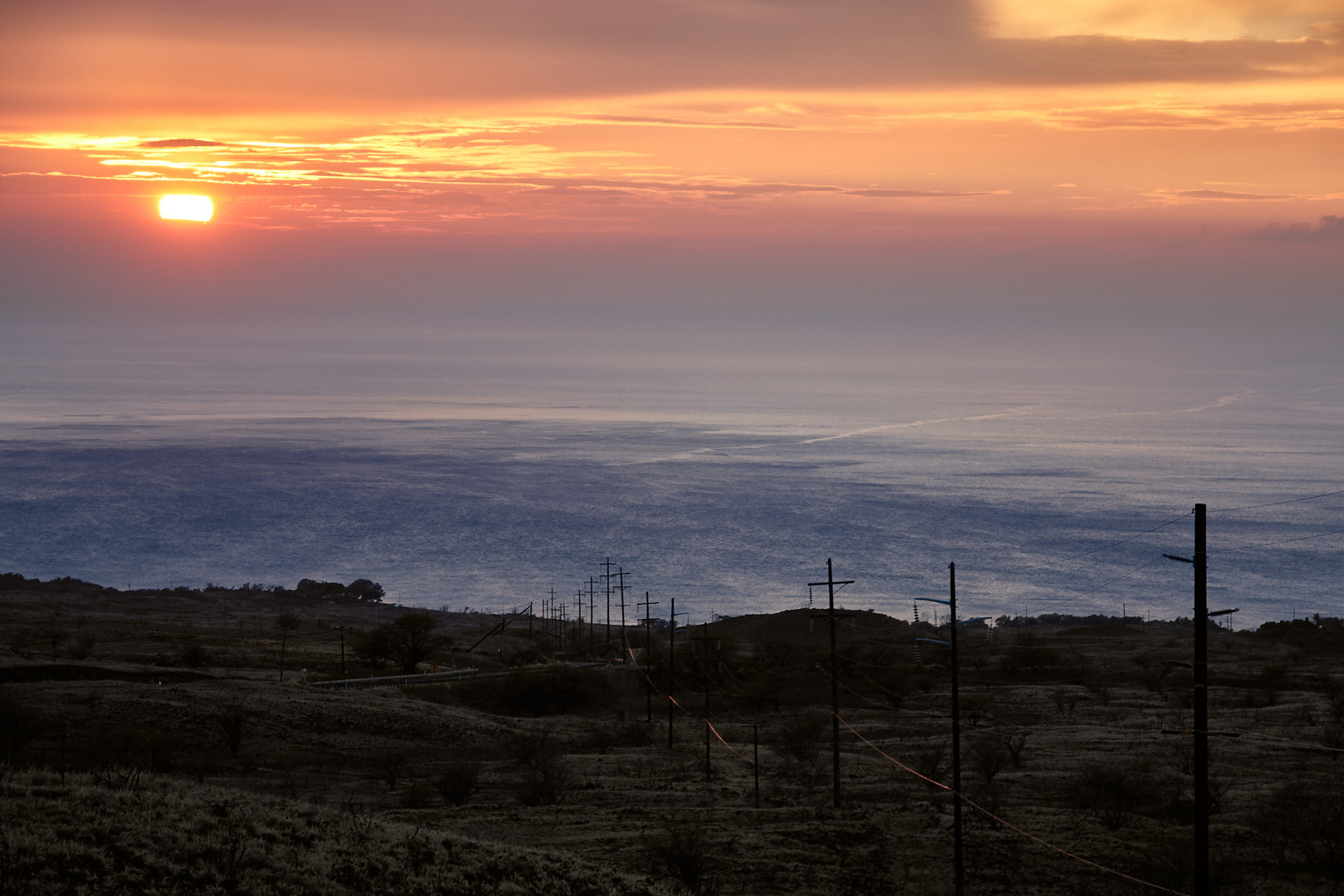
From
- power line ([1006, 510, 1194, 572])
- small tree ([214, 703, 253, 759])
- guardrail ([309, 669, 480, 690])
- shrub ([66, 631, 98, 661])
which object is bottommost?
guardrail ([309, 669, 480, 690])

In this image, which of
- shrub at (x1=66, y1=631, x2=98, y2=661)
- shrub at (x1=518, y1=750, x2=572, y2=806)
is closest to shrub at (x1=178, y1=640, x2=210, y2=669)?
shrub at (x1=66, y1=631, x2=98, y2=661)

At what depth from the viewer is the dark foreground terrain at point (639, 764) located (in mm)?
17438

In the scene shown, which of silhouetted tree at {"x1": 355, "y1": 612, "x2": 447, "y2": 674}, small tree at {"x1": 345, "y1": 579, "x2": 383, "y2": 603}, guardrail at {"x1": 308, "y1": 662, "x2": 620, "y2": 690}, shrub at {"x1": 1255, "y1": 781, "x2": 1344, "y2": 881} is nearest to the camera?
shrub at {"x1": 1255, "y1": 781, "x2": 1344, "y2": 881}

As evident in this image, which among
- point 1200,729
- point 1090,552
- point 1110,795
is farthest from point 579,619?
point 1200,729

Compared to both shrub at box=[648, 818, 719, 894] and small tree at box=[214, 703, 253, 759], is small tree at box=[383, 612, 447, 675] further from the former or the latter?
shrub at box=[648, 818, 719, 894]

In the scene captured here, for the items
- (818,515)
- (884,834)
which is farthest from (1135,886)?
(818,515)

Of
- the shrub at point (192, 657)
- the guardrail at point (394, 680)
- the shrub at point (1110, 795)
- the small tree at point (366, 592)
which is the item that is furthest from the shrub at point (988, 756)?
the small tree at point (366, 592)

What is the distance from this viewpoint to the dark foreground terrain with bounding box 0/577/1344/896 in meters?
17.4

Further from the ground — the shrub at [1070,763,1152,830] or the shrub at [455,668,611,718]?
the shrub at [1070,763,1152,830]

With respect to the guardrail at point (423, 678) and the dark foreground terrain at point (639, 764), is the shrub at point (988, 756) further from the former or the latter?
the guardrail at point (423, 678)

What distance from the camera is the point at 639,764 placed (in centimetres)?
3678

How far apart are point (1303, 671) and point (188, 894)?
58.5m

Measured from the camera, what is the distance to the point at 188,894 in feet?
47.5

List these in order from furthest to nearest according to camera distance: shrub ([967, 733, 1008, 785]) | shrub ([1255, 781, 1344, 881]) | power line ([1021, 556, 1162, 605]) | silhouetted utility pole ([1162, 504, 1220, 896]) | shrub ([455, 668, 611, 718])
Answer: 1. power line ([1021, 556, 1162, 605])
2. shrub ([455, 668, 611, 718])
3. shrub ([967, 733, 1008, 785])
4. shrub ([1255, 781, 1344, 881])
5. silhouetted utility pole ([1162, 504, 1220, 896])
